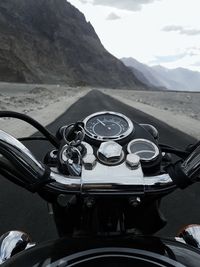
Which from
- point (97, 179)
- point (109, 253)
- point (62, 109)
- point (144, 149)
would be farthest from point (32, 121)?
point (62, 109)

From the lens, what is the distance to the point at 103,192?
86.7 inches

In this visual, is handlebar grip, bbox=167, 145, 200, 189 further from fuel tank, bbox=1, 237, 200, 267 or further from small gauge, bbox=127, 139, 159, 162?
fuel tank, bbox=1, 237, 200, 267

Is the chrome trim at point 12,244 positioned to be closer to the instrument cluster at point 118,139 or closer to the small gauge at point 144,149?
the instrument cluster at point 118,139

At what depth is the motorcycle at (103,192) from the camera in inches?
77.0

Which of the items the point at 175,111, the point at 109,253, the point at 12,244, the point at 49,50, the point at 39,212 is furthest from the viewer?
the point at 49,50

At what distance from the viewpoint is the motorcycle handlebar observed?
2.20m

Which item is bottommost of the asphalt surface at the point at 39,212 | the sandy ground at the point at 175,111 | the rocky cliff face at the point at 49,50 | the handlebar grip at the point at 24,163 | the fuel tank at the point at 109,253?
the rocky cliff face at the point at 49,50

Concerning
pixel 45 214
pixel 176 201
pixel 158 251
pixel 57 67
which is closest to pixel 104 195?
pixel 158 251

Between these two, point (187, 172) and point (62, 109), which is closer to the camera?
point (187, 172)

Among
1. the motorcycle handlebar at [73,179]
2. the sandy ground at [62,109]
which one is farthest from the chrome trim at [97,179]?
the sandy ground at [62,109]

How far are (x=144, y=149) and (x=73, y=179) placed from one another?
50 cm

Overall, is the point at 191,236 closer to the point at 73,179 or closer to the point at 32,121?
the point at 73,179

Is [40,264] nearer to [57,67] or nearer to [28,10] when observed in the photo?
[57,67]

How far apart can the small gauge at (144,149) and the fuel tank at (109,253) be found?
0.55 meters
